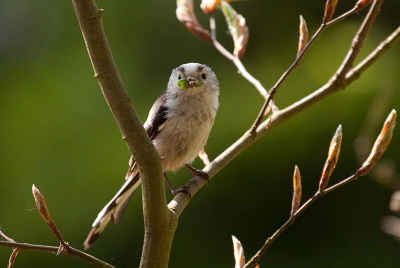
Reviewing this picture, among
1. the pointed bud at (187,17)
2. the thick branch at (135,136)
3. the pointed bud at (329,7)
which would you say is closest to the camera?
the thick branch at (135,136)

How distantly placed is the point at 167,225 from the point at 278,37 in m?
3.83

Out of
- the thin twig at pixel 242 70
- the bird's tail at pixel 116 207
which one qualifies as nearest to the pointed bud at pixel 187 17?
the thin twig at pixel 242 70

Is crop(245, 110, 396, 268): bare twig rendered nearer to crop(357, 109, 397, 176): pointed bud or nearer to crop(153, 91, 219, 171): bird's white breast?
crop(357, 109, 397, 176): pointed bud

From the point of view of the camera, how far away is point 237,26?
2033mm

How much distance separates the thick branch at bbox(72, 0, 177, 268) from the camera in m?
1.33

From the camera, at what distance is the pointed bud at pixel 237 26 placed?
201cm

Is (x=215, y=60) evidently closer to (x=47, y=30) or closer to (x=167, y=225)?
(x=47, y=30)

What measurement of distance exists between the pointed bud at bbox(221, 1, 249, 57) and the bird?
1.74ft

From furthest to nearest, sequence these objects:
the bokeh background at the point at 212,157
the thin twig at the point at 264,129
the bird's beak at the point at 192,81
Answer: the bokeh background at the point at 212,157 < the bird's beak at the point at 192,81 < the thin twig at the point at 264,129

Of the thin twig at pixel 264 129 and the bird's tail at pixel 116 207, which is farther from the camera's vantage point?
the bird's tail at pixel 116 207

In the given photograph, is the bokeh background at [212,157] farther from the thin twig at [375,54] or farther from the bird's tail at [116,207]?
the thin twig at [375,54]

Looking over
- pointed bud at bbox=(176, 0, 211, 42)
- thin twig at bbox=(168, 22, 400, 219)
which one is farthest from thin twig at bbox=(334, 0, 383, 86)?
pointed bud at bbox=(176, 0, 211, 42)

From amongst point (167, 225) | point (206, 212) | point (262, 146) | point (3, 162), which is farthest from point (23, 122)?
point (167, 225)

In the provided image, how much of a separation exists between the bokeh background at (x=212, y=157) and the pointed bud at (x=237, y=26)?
1814 millimetres
